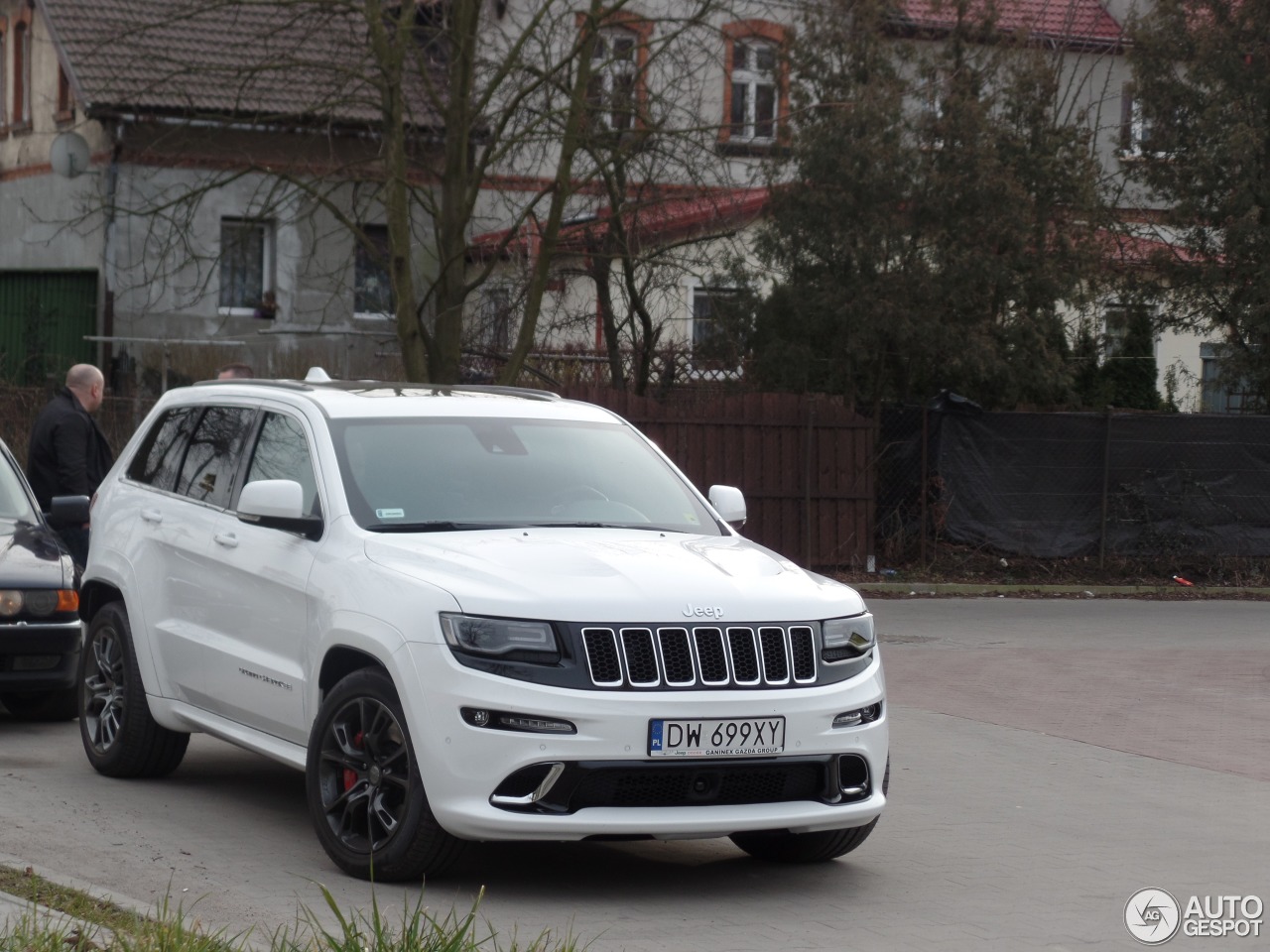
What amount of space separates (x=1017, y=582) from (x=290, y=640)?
15.2 meters

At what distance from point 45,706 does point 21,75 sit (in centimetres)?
2764

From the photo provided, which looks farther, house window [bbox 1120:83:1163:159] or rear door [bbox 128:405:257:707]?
house window [bbox 1120:83:1163:159]

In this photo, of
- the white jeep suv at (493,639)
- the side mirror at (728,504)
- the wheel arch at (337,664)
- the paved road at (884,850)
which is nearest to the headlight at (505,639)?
the white jeep suv at (493,639)

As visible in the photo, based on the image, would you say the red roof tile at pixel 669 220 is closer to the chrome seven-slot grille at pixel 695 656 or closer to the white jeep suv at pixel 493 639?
the white jeep suv at pixel 493 639

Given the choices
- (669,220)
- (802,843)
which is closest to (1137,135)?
(669,220)

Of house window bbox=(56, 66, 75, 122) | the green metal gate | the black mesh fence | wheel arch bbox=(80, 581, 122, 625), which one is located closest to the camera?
wheel arch bbox=(80, 581, 122, 625)

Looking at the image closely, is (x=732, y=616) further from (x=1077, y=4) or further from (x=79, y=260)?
(x=1077, y=4)

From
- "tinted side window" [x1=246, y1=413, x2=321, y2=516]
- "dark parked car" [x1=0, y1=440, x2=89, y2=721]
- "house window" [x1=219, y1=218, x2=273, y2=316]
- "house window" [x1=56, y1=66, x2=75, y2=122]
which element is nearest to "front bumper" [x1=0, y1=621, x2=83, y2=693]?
"dark parked car" [x1=0, y1=440, x2=89, y2=721]

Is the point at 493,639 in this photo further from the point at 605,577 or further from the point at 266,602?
the point at 266,602

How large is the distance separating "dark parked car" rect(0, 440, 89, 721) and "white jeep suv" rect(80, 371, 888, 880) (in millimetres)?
1676

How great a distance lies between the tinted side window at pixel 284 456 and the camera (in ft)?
25.0

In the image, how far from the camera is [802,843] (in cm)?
725

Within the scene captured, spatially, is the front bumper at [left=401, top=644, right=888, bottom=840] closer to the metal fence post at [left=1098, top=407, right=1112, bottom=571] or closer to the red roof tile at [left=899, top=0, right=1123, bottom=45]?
the metal fence post at [left=1098, top=407, right=1112, bottom=571]

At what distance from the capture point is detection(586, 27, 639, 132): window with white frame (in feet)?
69.8
